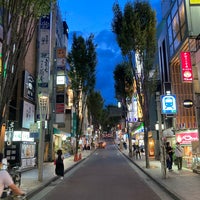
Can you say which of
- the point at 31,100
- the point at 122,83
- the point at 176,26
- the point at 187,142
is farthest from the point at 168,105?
the point at 122,83

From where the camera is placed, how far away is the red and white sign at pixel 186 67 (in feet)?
57.6

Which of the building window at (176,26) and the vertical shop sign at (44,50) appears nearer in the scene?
the building window at (176,26)

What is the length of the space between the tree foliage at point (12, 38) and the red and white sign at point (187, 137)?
12.5 metres

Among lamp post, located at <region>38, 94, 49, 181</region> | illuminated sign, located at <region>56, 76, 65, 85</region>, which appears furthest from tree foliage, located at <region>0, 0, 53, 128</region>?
illuminated sign, located at <region>56, 76, 65, 85</region>

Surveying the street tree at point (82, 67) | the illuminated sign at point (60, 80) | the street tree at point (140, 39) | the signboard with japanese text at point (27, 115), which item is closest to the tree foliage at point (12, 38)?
the signboard with japanese text at point (27, 115)

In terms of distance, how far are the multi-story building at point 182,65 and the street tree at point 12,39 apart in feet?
29.2

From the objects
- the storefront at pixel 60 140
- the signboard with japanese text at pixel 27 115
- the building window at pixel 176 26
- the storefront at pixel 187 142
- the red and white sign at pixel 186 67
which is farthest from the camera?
the storefront at pixel 60 140

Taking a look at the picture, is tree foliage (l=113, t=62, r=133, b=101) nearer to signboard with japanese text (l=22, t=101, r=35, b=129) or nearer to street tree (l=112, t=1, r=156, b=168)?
street tree (l=112, t=1, r=156, b=168)

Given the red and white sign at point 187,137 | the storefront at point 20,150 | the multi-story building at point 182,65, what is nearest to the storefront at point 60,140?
the storefront at point 20,150

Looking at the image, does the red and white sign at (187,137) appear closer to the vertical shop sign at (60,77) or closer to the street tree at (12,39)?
the street tree at (12,39)

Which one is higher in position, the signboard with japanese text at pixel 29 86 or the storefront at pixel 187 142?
the signboard with japanese text at pixel 29 86

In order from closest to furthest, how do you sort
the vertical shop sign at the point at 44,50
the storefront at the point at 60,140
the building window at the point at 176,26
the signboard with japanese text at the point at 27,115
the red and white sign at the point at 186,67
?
the red and white sign at the point at 186,67
the building window at the point at 176,26
the signboard with japanese text at the point at 27,115
the vertical shop sign at the point at 44,50
the storefront at the point at 60,140

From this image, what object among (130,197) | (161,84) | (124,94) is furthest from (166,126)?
(130,197)

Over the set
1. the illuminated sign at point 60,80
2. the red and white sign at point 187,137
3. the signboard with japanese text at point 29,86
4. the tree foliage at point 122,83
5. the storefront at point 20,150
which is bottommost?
the storefront at point 20,150
